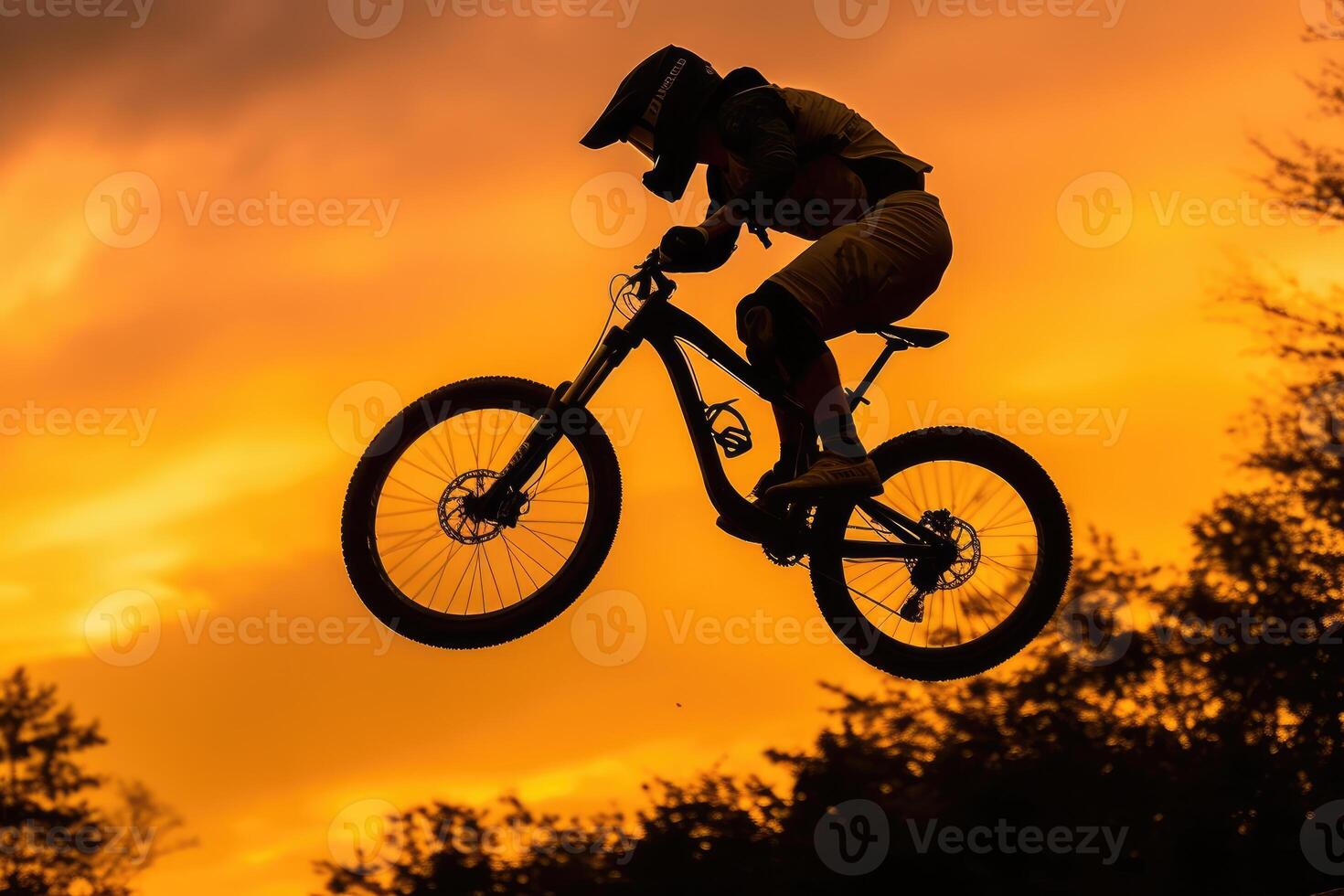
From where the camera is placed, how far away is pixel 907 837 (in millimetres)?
16750

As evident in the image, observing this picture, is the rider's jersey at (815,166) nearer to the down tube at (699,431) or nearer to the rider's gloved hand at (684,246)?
the rider's gloved hand at (684,246)

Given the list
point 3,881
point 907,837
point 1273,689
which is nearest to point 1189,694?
point 1273,689

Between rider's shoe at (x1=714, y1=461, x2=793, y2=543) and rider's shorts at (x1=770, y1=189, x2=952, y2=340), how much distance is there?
68 cm

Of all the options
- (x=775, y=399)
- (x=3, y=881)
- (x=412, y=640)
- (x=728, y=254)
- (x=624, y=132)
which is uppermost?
(x=3, y=881)

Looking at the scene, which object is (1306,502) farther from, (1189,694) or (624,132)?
(624,132)

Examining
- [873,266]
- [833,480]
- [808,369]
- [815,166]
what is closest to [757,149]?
[815,166]

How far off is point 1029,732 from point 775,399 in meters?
13.9

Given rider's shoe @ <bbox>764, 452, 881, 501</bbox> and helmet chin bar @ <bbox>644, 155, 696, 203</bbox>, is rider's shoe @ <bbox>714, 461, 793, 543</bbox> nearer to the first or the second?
rider's shoe @ <bbox>764, 452, 881, 501</bbox>

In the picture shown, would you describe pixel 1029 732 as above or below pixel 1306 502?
below

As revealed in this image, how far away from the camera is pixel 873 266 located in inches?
260

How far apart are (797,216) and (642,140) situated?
0.84 meters

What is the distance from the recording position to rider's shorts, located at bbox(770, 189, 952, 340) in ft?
21.5

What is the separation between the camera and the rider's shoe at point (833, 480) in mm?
6422

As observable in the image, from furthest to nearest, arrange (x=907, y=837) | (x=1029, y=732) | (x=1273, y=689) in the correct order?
(x=1273, y=689)
(x=1029, y=732)
(x=907, y=837)
